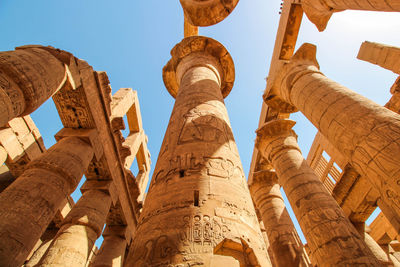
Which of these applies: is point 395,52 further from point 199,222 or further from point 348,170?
point 199,222

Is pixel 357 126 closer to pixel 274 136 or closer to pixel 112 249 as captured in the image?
pixel 274 136

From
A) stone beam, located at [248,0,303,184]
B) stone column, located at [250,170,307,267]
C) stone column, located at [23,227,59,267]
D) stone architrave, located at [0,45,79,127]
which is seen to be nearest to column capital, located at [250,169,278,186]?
stone column, located at [250,170,307,267]

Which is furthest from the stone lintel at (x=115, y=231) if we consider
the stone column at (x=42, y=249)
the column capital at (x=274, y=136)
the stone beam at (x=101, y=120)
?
the column capital at (x=274, y=136)

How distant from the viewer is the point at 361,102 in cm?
355

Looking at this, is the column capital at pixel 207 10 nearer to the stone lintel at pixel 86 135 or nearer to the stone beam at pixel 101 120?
the stone beam at pixel 101 120

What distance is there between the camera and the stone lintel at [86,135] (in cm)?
554

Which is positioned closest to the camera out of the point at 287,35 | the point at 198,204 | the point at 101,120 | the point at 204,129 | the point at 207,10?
the point at 198,204

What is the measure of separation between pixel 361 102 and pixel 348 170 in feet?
16.2

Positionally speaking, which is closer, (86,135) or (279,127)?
(86,135)

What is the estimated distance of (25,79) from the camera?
3.22 m

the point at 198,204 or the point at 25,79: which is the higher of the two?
the point at 25,79

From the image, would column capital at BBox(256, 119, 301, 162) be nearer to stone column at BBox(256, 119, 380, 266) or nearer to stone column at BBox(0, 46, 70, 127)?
stone column at BBox(256, 119, 380, 266)

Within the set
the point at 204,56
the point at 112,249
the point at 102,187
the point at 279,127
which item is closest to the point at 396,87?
the point at 279,127

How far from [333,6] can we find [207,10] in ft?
12.9
